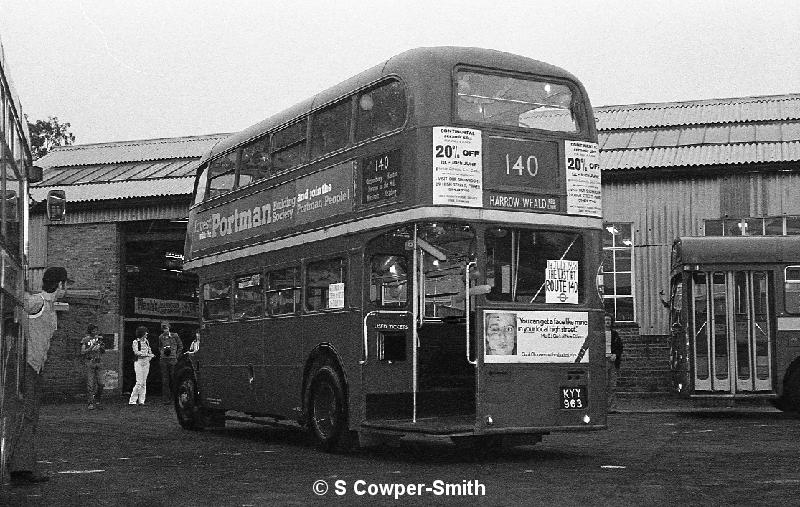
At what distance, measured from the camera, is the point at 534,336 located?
1234 cm

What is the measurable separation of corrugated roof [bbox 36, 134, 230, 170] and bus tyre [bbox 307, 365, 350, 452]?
2375 centimetres

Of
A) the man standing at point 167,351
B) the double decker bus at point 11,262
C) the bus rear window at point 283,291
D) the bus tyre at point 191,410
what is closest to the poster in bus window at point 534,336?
the bus rear window at point 283,291

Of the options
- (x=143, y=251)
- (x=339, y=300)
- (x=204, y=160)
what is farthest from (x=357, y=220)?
(x=143, y=251)

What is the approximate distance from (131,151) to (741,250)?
24.2 m

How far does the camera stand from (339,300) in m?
13.7

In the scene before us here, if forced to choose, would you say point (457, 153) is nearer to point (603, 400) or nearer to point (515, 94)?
point (515, 94)

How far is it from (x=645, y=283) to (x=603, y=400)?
14676 mm

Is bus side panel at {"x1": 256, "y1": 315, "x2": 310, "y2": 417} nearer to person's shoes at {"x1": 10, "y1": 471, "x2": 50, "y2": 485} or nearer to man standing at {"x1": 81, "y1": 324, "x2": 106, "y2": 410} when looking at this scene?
person's shoes at {"x1": 10, "y1": 471, "x2": 50, "y2": 485}

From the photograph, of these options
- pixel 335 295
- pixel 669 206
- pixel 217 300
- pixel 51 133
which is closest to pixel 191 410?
pixel 217 300

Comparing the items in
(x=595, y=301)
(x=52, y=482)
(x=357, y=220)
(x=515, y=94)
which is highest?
(x=515, y=94)

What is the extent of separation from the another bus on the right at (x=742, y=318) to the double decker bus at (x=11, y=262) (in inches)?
551

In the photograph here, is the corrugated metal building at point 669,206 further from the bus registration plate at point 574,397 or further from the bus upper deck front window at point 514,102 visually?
the bus registration plate at point 574,397

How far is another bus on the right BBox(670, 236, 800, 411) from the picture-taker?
20578 mm

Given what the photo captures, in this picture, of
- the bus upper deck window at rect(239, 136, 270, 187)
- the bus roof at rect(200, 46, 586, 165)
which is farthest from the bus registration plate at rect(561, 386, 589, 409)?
the bus upper deck window at rect(239, 136, 270, 187)
